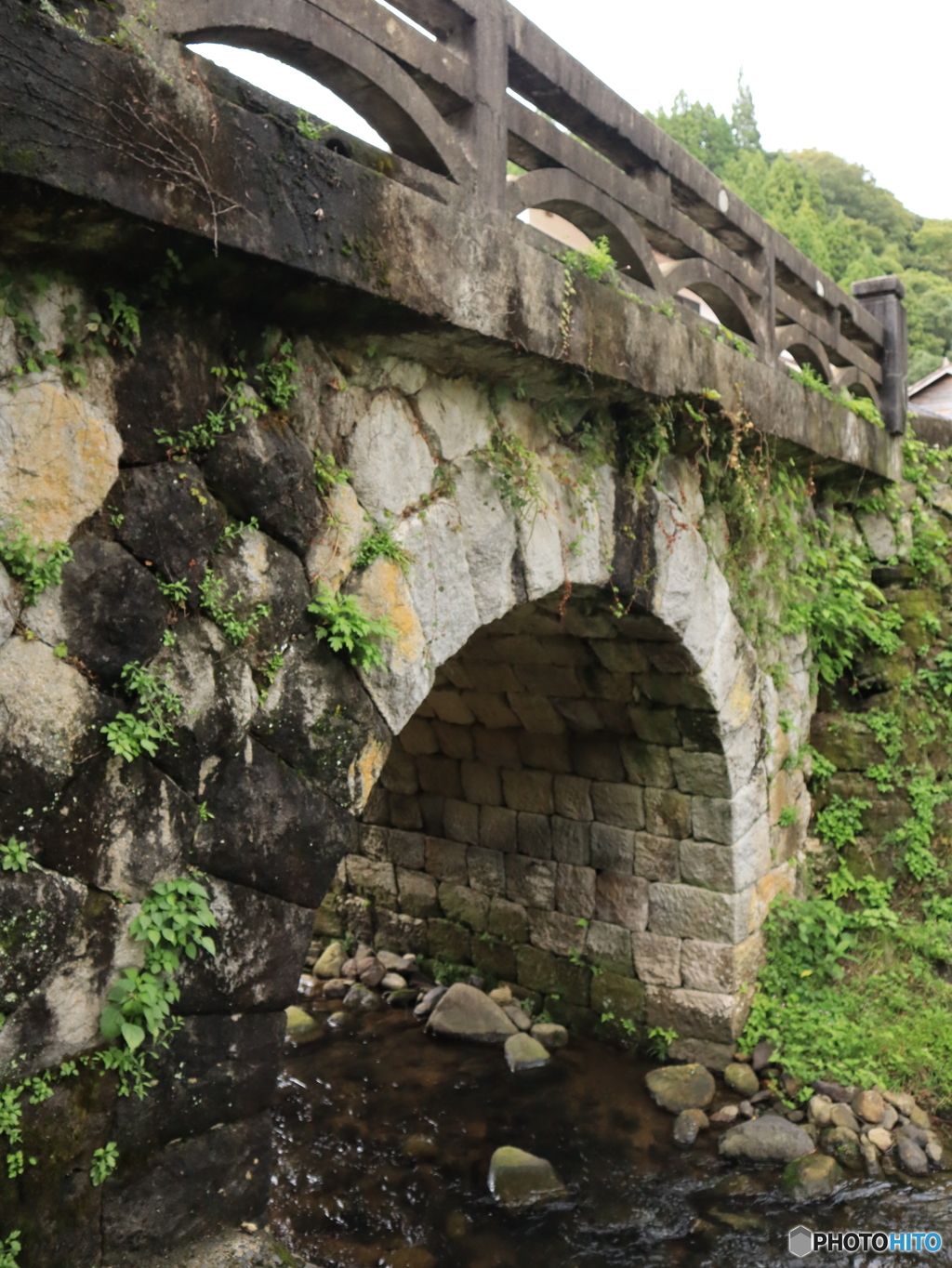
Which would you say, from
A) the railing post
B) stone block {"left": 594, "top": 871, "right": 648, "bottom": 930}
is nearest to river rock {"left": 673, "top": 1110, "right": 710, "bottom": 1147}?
stone block {"left": 594, "top": 871, "right": 648, "bottom": 930}

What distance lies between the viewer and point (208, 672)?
91.3 inches

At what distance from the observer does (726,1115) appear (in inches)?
178

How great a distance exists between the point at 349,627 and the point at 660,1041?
3.54 m

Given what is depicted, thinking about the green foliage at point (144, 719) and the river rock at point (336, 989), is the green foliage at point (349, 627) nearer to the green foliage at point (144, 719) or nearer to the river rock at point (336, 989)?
the green foliage at point (144, 719)

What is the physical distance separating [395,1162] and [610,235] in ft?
12.6

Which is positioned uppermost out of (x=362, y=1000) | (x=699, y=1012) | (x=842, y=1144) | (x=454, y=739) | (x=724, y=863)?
(x=454, y=739)

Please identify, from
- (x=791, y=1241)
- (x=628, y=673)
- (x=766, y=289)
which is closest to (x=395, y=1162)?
(x=791, y=1241)

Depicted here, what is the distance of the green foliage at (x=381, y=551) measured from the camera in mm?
2738

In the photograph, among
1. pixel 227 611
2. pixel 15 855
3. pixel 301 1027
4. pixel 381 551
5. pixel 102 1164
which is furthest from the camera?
pixel 301 1027

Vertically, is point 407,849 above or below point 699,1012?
above

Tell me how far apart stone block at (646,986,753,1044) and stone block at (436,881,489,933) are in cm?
114

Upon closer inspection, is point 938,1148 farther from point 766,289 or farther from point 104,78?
point 104,78

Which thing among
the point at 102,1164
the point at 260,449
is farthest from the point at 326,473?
the point at 102,1164

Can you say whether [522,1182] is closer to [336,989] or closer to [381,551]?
[336,989]
